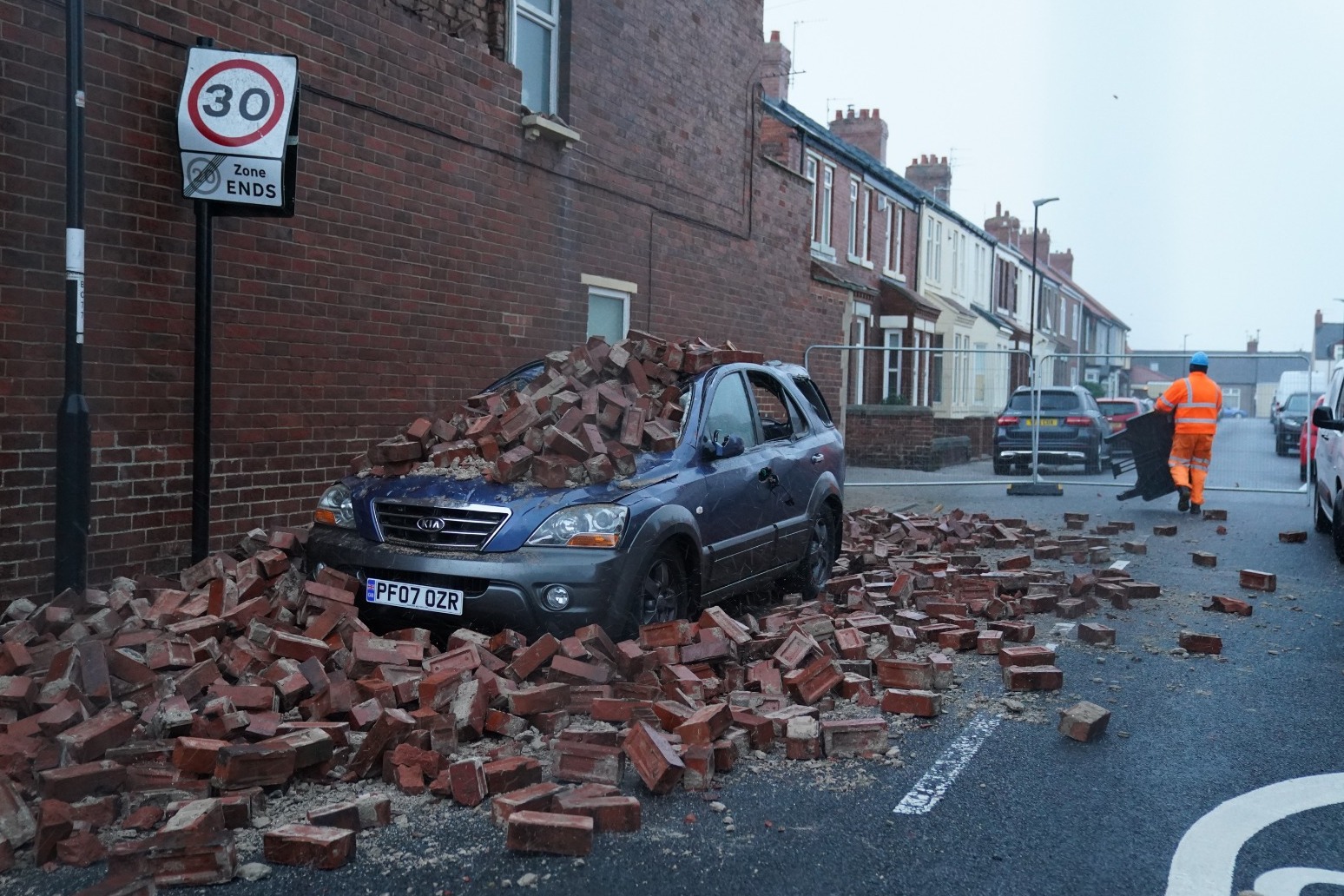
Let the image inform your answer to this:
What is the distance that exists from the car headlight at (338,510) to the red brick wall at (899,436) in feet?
55.7

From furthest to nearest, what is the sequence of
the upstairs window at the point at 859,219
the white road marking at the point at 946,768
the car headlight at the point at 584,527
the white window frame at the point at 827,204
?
1. the upstairs window at the point at 859,219
2. the white window frame at the point at 827,204
3. the car headlight at the point at 584,527
4. the white road marking at the point at 946,768

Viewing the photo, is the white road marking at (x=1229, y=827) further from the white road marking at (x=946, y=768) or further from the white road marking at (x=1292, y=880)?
the white road marking at (x=946, y=768)

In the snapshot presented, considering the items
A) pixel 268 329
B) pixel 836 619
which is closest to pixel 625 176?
pixel 268 329

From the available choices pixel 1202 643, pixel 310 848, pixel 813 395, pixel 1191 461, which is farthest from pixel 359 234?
pixel 1191 461

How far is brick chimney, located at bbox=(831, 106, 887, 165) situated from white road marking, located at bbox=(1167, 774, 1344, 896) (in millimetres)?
32259

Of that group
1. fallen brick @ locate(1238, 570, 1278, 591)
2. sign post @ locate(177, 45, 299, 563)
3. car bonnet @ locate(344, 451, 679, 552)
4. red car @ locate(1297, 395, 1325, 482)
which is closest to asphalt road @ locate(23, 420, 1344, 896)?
car bonnet @ locate(344, 451, 679, 552)

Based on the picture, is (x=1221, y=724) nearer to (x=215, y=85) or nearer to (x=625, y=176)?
(x=215, y=85)

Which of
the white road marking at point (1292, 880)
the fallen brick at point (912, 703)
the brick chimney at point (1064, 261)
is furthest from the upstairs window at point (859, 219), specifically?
the brick chimney at point (1064, 261)

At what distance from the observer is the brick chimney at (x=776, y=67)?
28.3 meters

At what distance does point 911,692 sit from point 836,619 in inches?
62.6

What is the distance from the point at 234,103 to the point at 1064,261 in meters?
71.1

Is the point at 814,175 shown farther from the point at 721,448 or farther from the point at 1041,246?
the point at 1041,246

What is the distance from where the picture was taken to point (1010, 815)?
→ 405 centimetres

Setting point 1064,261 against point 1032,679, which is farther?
point 1064,261
